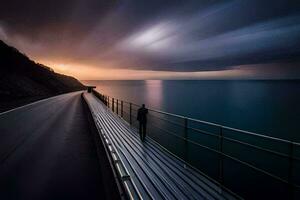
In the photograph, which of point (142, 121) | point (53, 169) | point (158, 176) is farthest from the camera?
point (142, 121)

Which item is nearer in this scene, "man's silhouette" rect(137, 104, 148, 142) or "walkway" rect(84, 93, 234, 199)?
"walkway" rect(84, 93, 234, 199)

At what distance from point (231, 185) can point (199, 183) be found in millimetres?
14256

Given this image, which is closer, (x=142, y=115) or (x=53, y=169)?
(x=53, y=169)

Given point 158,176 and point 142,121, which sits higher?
point 142,121

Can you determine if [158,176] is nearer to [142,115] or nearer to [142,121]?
[142,121]

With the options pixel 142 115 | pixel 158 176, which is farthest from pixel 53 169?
pixel 142 115

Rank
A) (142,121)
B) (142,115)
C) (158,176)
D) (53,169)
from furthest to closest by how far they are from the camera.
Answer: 1. (142,115)
2. (142,121)
3. (53,169)
4. (158,176)

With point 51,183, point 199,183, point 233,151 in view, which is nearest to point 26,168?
point 51,183

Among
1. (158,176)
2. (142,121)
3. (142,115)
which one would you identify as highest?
(142,115)

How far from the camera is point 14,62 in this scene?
60.5 meters

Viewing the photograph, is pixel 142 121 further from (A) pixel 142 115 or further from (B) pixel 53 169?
(B) pixel 53 169

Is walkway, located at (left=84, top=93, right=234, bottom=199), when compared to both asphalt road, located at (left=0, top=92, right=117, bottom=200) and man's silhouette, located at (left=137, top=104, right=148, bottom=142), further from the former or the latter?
man's silhouette, located at (left=137, top=104, right=148, bottom=142)

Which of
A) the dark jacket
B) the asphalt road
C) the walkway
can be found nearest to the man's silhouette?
the dark jacket

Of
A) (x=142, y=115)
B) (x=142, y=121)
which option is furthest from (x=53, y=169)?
(x=142, y=115)
